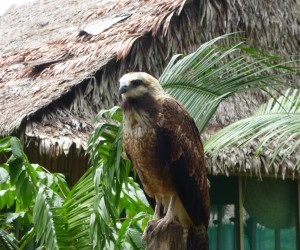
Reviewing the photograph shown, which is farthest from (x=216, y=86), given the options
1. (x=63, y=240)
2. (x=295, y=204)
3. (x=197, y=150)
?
(x=295, y=204)

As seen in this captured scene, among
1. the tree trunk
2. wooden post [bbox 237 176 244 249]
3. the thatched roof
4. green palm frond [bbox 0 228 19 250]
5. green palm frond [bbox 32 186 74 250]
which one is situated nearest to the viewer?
the tree trunk

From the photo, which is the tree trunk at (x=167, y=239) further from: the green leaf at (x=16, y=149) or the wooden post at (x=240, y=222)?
the wooden post at (x=240, y=222)

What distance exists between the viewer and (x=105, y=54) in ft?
18.5

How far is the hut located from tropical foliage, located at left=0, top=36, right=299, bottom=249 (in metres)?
1.14

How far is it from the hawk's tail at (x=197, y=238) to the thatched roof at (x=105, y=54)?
2305mm

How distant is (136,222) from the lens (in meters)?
3.78

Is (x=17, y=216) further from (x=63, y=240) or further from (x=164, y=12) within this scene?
(x=164, y=12)

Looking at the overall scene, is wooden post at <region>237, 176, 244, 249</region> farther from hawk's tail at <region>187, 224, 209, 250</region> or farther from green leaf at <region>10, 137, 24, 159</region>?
hawk's tail at <region>187, 224, 209, 250</region>

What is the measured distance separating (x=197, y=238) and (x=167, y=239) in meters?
0.21

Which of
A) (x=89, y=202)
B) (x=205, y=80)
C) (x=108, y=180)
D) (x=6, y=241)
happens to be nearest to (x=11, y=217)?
(x=6, y=241)

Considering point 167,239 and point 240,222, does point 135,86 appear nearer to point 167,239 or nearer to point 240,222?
point 167,239

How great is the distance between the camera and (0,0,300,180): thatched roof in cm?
535

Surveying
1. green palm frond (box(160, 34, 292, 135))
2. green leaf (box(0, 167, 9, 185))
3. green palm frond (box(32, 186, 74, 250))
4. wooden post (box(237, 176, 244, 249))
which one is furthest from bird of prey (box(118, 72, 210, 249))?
wooden post (box(237, 176, 244, 249))

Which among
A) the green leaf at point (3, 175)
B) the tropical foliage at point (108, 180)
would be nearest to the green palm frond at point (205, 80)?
the tropical foliage at point (108, 180)
